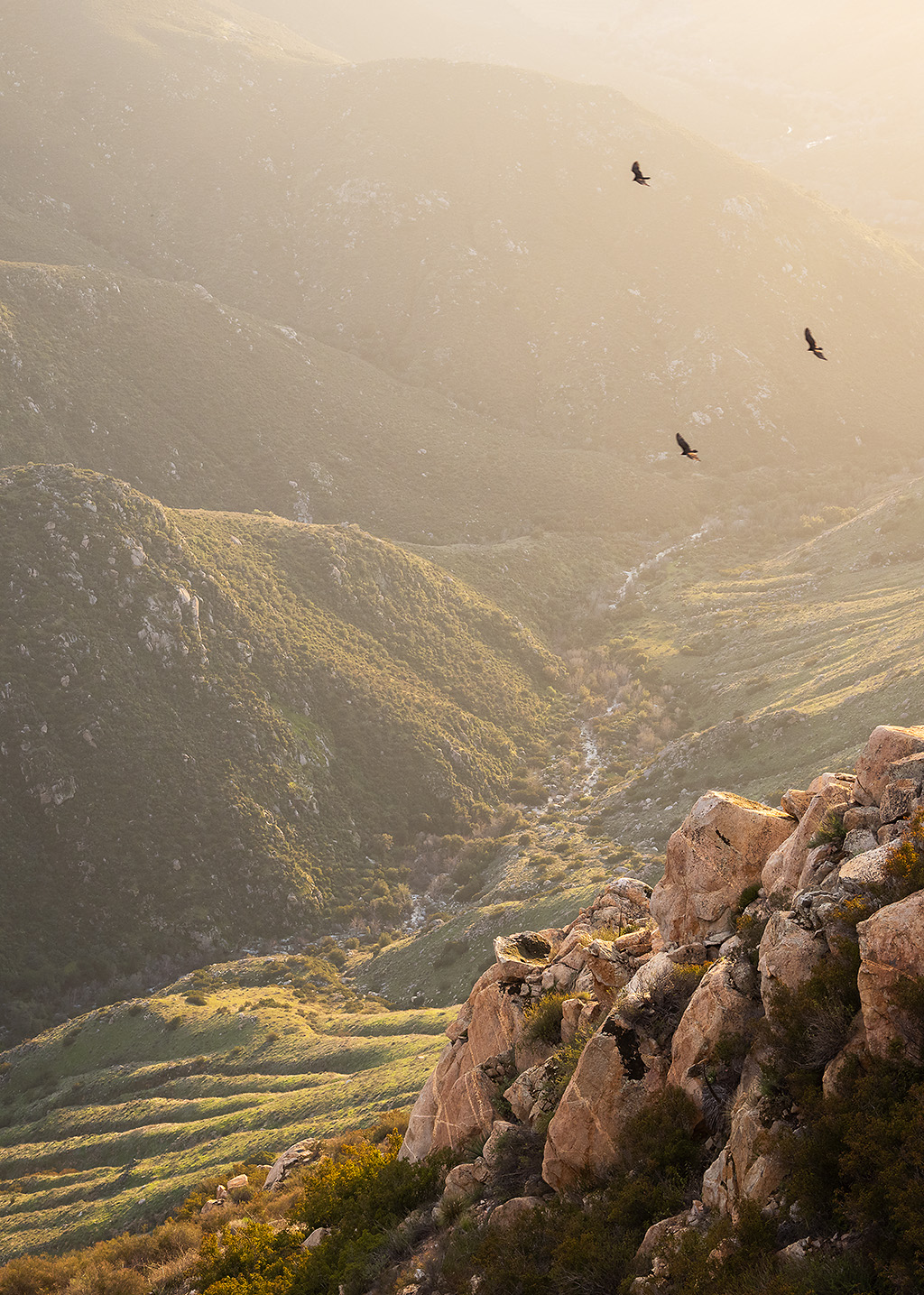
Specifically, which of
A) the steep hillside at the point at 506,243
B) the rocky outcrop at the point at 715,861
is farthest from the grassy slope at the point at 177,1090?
the steep hillside at the point at 506,243

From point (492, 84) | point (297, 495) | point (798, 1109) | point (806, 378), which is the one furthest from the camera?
point (492, 84)

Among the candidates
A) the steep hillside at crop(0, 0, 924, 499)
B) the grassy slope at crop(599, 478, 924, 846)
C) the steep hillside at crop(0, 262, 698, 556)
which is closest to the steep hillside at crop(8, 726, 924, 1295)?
the grassy slope at crop(599, 478, 924, 846)

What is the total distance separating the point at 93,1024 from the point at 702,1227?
143 feet

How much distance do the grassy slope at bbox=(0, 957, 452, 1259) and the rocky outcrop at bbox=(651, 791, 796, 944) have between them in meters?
19.7

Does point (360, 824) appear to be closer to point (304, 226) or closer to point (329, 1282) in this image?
point (329, 1282)

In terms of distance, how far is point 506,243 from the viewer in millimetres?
130750

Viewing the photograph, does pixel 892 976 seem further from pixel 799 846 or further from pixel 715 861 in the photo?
pixel 715 861

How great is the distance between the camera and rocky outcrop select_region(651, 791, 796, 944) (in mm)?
14633

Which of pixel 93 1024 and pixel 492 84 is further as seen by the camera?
pixel 492 84

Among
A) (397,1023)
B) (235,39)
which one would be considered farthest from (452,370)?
(235,39)

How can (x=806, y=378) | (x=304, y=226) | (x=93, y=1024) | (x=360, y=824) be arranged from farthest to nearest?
1. (x=304, y=226)
2. (x=806, y=378)
3. (x=360, y=824)
4. (x=93, y=1024)

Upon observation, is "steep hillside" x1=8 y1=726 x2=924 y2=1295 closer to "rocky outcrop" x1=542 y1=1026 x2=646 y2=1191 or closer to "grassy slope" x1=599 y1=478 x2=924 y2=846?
"rocky outcrop" x1=542 y1=1026 x2=646 y2=1191

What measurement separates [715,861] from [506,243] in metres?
136

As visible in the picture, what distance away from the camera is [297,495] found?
94.3 metres
